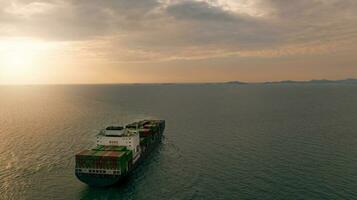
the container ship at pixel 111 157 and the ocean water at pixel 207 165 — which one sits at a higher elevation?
the container ship at pixel 111 157

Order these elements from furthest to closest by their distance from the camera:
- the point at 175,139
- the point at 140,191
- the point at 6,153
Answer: the point at 175,139, the point at 6,153, the point at 140,191

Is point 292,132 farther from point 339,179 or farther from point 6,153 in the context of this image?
point 6,153

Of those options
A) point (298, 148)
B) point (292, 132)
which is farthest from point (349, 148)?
point (292, 132)

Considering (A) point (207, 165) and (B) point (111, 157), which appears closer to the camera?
(B) point (111, 157)

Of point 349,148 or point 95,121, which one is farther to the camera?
point 95,121

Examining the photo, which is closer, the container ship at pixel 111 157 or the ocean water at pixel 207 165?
the ocean water at pixel 207 165

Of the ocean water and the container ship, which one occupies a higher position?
the container ship

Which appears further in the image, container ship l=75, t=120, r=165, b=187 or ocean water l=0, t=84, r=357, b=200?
container ship l=75, t=120, r=165, b=187

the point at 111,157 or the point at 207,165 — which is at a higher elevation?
the point at 111,157
